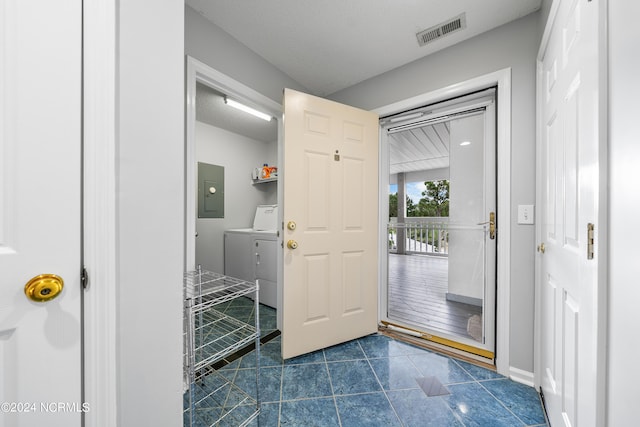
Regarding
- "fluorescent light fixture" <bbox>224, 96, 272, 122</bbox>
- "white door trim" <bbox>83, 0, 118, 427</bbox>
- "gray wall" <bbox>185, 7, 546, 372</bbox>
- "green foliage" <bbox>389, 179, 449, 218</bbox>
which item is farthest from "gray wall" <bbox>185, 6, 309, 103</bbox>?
"green foliage" <bbox>389, 179, 449, 218</bbox>

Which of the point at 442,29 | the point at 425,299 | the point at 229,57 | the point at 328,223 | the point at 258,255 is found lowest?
the point at 425,299

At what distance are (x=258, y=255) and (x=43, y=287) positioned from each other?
2.38 m

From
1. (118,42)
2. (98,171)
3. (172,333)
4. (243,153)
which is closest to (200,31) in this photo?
(118,42)

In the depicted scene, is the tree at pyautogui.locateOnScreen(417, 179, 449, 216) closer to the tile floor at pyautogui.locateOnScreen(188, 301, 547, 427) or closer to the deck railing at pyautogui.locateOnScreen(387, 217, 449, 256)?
the deck railing at pyautogui.locateOnScreen(387, 217, 449, 256)

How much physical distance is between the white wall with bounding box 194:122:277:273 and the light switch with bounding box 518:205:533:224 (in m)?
3.37

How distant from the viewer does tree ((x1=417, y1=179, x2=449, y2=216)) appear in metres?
2.10

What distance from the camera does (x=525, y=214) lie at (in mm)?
1548

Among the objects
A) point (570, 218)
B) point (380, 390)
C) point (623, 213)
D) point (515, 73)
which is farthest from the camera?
point (515, 73)

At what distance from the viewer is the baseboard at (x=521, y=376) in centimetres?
151

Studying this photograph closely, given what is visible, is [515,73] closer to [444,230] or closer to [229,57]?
[444,230]

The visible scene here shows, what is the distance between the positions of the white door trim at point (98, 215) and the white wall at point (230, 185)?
2855mm

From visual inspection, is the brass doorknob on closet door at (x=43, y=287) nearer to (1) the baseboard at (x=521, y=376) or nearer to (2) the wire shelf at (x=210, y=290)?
(2) the wire shelf at (x=210, y=290)

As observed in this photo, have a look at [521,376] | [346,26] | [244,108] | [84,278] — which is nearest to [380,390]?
[521,376]

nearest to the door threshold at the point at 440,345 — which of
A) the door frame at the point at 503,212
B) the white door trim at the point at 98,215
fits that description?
the door frame at the point at 503,212
